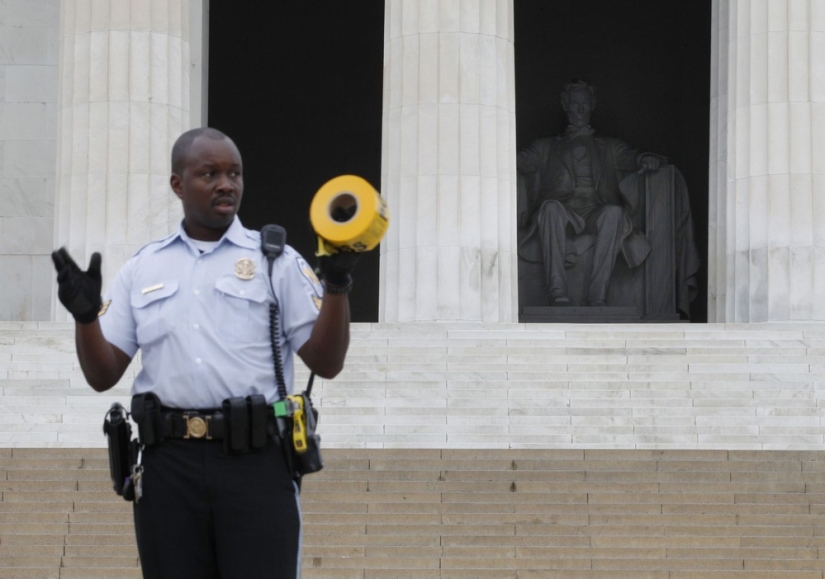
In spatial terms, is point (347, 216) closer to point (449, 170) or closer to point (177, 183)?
point (177, 183)

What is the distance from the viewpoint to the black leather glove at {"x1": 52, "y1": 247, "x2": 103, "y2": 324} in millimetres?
5988

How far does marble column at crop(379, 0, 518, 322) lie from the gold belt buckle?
17257 mm

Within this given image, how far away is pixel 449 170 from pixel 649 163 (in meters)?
10.5

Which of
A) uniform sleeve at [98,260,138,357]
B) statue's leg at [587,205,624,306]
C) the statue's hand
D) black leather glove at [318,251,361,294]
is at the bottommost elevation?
uniform sleeve at [98,260,138,357]

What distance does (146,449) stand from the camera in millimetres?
6309

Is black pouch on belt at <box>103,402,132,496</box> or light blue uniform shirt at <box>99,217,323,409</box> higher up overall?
light blue uniform shirt at <box>99,217,323,409</box>

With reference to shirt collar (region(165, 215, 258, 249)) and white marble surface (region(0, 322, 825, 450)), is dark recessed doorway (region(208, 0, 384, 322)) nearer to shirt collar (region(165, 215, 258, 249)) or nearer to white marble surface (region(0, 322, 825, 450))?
→ white marble surface (region(0, 322, 825, 450))

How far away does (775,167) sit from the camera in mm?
24062

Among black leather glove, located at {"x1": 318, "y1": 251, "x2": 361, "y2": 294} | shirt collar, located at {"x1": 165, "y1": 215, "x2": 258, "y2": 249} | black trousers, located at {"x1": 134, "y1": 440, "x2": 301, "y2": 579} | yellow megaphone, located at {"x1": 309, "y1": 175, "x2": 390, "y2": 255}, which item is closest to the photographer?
yellow megaphone, located at {"x1": 309, "y1": 175, "x2": 390, "y2": 255}

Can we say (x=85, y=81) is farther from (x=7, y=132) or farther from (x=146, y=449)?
(x=146, y=449)

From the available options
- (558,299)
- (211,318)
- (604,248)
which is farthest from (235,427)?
(604,248)

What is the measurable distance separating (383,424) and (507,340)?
2.92m

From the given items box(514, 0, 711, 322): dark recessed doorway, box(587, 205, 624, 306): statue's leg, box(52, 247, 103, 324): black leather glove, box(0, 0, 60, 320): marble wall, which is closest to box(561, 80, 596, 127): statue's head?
box(514, 0, 711, 322): dark recessed doorway

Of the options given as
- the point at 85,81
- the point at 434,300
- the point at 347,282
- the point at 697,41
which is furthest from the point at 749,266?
the point at 347,282
